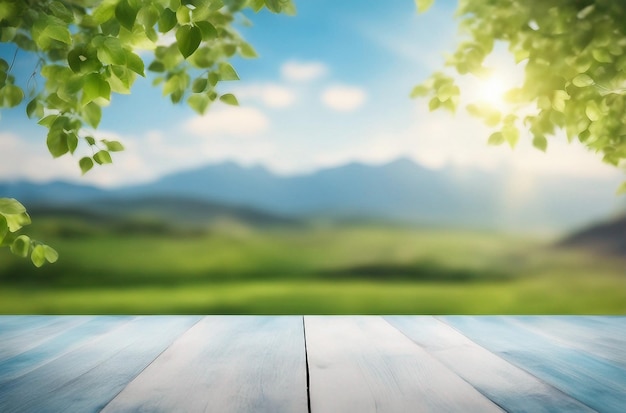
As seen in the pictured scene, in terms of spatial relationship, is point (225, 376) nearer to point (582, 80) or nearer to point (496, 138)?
point (496, 138)

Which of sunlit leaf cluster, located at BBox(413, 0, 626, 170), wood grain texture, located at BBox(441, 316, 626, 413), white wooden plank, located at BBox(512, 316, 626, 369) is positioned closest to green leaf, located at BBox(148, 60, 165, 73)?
sunlit leaf cluster, located at BBox(413, 0, 626, 170)

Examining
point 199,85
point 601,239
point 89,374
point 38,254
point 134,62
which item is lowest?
point 89,374

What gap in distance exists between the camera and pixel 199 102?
4.66 feet

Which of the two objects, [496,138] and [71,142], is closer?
[71,142]

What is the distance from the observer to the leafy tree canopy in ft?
3.22

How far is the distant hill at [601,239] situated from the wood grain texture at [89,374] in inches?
88.4

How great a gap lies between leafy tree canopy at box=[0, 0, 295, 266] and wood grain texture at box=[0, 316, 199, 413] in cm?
31

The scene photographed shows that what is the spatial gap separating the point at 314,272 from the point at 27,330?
147 cm

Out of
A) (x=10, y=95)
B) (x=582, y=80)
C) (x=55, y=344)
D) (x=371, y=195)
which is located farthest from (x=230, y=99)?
(x=371, y=195)

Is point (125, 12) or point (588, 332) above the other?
point (125, 12)

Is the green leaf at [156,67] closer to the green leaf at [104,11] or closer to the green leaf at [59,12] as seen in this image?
the green leaf at [59,12]

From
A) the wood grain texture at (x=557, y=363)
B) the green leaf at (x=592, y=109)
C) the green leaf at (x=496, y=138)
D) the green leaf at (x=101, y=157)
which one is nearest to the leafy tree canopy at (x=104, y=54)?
the green leaf at (x=101, y=157)

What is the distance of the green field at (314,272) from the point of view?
9.88ft

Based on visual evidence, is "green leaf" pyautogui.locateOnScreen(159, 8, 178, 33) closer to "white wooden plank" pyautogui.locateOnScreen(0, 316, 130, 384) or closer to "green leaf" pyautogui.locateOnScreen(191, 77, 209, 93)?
"green leaf" pyautogui.locateOnScreen(191, 77, 209, 93)
